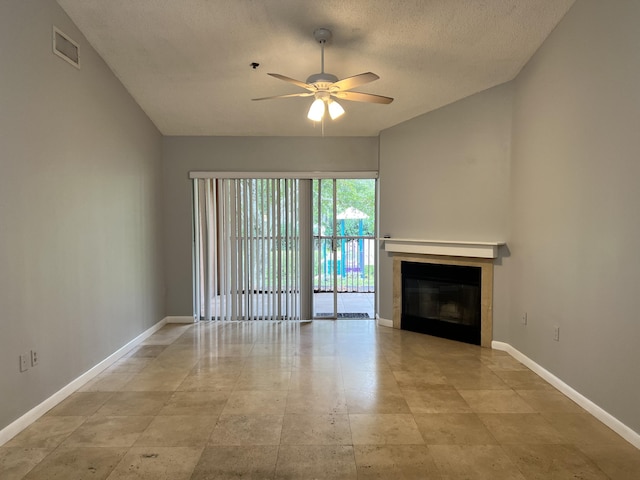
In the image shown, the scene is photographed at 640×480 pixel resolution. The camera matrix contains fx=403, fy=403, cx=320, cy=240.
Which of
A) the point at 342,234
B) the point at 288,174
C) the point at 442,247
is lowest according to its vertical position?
the point at 442,247

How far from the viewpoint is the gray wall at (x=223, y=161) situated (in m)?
5.38

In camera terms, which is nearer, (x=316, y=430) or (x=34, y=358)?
(x=316, y=430)

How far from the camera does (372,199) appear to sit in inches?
231

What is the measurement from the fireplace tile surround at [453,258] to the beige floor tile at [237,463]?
2889mm

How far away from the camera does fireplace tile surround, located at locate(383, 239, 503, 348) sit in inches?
171

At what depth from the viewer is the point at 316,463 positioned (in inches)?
87.7

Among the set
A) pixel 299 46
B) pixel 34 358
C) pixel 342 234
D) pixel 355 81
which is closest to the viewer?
pixel 34 358

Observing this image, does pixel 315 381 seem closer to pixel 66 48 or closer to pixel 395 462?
pixel 395 462

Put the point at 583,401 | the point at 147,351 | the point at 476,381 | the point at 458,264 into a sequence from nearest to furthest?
the point at 583,401
the point at 476,381
the point at 147,351
the point at 458,264

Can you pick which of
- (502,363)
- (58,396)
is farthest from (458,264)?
(58,396)

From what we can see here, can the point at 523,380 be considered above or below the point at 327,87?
below

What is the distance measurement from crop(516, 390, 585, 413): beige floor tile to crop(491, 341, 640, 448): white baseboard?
5cm

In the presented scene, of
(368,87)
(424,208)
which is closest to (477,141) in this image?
(424,208)

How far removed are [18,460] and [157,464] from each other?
2.63 ft
